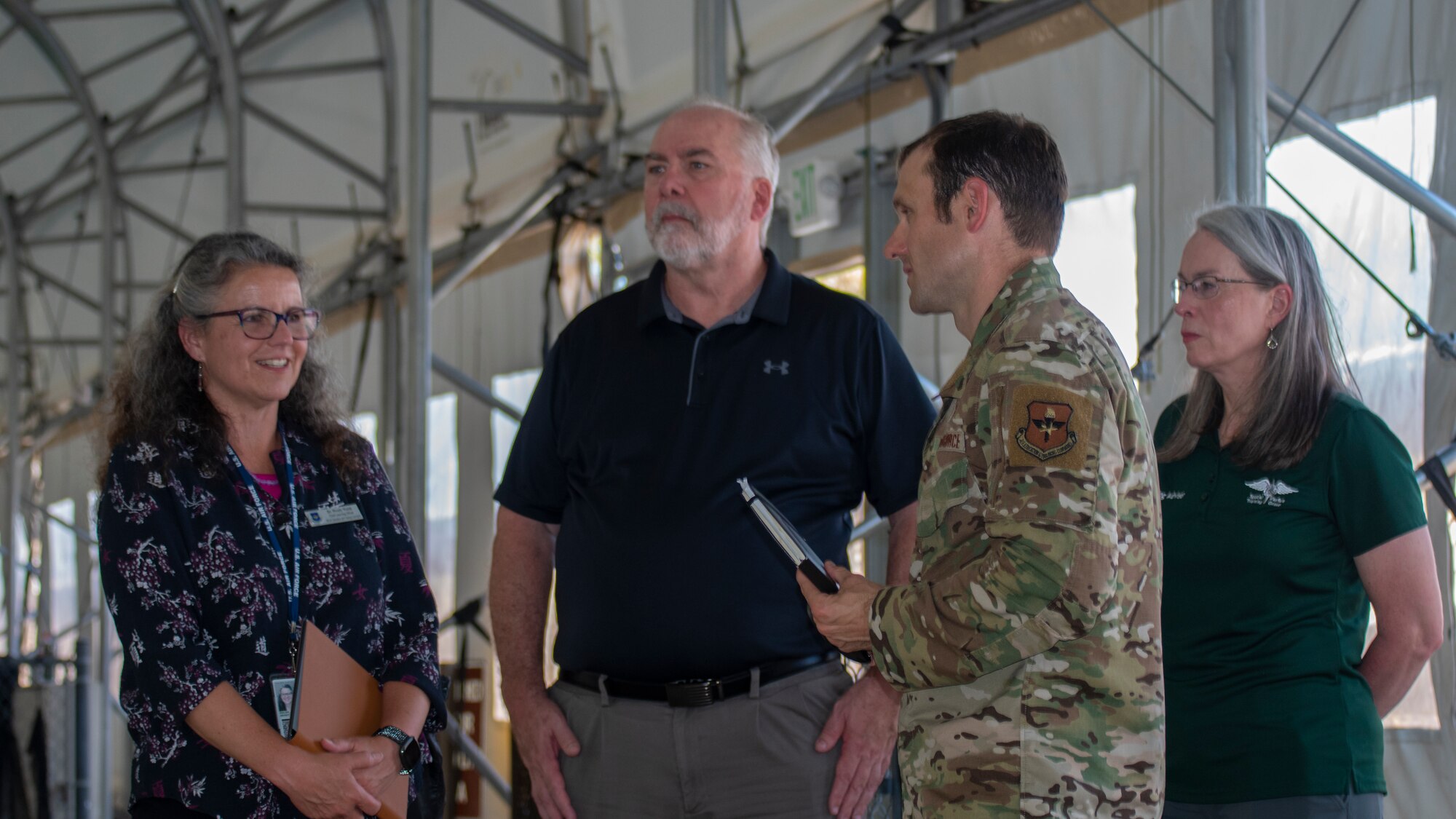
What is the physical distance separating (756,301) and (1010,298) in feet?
2.27

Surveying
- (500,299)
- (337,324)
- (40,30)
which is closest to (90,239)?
(40,30)

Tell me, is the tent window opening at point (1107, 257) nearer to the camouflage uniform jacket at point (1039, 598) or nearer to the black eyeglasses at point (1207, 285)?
the black eyeglasses at point (1207, 285)

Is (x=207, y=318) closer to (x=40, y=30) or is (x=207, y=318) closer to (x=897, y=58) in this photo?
(x=897, y=58)

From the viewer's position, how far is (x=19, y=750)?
5.13 m

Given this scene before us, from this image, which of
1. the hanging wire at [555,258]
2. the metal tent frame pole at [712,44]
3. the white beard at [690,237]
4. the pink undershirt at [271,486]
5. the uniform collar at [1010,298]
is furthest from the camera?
the hanging wire at [555,258]

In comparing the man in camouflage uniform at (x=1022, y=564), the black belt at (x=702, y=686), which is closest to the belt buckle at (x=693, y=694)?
the black belt at (x=702, y=686)

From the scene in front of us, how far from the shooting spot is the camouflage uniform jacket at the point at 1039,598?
3.89 ft

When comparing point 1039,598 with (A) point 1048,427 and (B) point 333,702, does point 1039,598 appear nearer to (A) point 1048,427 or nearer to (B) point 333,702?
(A) point 1048,427

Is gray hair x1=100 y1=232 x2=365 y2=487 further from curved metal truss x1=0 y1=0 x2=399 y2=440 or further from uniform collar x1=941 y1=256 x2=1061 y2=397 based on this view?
curved metal truss x1=0 y1=0 x2=399 y2=440

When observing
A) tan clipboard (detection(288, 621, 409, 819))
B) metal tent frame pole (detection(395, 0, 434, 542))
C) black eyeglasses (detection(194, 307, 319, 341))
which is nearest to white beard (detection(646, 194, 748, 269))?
black eyeglasses (detection(194, 307, 319, 341))

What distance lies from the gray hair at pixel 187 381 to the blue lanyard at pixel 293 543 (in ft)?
0.14

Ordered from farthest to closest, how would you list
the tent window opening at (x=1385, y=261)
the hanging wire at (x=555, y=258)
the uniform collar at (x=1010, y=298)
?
the hanging wire at (x=555, y=258), the tent window opening at (x=1385, y=261), the uniform collar at (x=1010, y=298)

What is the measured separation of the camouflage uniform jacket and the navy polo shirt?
53cm

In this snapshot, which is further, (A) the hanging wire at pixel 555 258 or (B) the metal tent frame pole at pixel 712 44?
(A) the hanging wire at pixel 555 258
